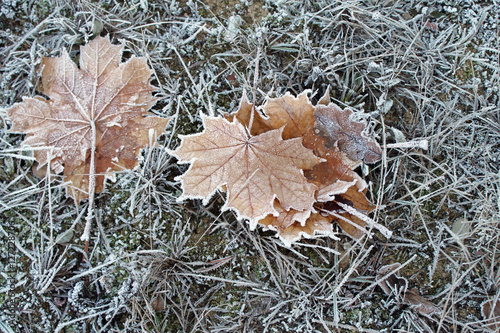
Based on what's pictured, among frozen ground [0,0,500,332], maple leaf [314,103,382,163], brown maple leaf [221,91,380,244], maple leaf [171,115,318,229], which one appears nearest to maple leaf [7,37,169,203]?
frozen ground [0,0,500,332]

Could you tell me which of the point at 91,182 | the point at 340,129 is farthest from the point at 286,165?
the point at 91,182

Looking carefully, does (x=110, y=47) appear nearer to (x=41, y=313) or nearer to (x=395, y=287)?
(x=41, y=313)

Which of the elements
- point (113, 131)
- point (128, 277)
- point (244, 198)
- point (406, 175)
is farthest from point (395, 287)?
point (113, 131)

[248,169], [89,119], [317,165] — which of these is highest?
[89,119]

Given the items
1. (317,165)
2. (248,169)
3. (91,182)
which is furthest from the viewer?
(91,182)

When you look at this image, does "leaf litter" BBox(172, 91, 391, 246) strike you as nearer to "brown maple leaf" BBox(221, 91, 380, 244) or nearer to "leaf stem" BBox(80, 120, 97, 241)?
"brown maple leaf" BBox(221, 91, 380, 244)

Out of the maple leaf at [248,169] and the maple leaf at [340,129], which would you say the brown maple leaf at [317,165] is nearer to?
the maple leaf at [340,129]

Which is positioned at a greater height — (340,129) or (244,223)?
(340,129)

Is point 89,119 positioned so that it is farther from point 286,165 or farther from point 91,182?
point 286,165
